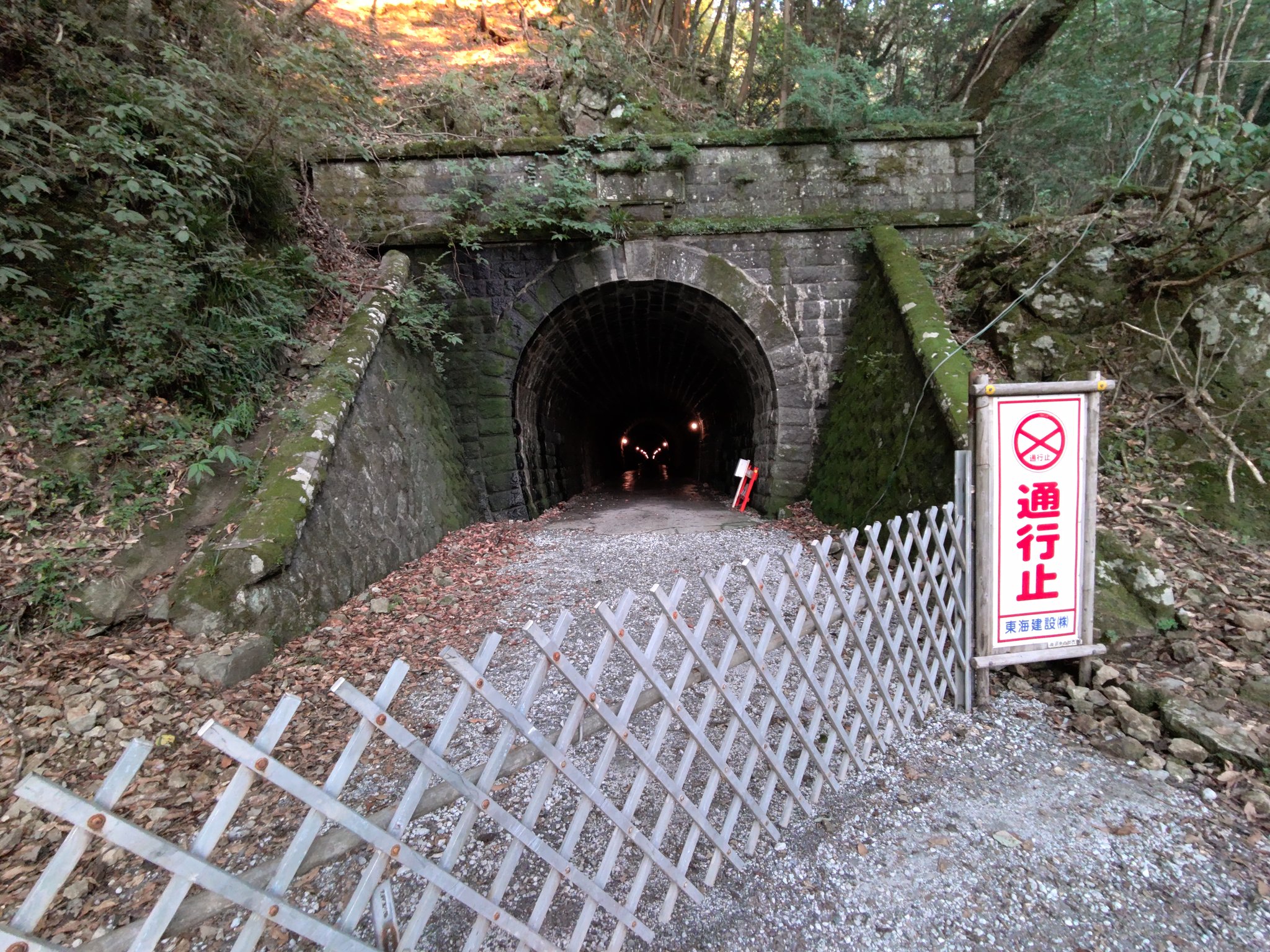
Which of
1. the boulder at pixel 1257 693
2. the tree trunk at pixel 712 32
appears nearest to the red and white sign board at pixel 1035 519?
the boulder at pixel 1257 693

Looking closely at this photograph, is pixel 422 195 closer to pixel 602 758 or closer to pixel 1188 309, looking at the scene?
pixel 602 758

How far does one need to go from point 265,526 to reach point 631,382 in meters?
12.3

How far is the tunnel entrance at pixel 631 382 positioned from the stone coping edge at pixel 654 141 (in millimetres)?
1933

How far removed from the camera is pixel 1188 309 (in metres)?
4.81

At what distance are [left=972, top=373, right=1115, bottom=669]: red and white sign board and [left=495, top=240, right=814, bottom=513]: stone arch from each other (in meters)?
4.91

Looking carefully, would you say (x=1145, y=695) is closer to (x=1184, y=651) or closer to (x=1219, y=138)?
(x=1184, y=651)

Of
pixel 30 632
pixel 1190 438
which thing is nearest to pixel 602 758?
pixel 30 632

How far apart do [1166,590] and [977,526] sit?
5.49 feet

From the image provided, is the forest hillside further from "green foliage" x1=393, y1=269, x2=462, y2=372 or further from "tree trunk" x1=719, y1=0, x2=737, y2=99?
"tree trunk" x1=719, y1=0, x2=737, y2=99

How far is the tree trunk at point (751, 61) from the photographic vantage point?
424 inches

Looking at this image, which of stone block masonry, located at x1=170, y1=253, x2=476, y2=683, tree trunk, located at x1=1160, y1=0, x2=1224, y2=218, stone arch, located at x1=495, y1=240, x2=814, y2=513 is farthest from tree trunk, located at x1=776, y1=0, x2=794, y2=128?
stone block masonry, located at x1=170, y1=253, x2=476, y2=683

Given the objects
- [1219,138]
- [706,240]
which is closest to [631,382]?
[706,240]

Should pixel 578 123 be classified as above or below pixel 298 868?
above

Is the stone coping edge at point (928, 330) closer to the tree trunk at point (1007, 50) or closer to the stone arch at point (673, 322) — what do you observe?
the stone arch at point (673, 322)
